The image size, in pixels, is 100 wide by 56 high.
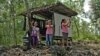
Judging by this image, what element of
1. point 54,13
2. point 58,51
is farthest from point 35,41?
point 54,13

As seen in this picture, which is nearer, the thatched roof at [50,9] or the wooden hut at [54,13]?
the thatched roof at [50,9]

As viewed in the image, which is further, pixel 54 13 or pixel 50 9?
pixel 54 13

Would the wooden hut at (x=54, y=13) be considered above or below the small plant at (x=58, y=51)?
above

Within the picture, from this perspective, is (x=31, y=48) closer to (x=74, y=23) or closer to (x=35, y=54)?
(x=35, y=54)

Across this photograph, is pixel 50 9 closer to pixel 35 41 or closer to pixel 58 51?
pixel 35 41

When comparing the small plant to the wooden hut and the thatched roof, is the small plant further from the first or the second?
the thatched roof

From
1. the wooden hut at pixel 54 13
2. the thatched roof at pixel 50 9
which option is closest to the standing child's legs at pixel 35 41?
the wooden hut at pixel 54 13

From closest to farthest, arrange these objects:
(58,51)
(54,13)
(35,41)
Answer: (58,51) → (35,41) → (54,13)

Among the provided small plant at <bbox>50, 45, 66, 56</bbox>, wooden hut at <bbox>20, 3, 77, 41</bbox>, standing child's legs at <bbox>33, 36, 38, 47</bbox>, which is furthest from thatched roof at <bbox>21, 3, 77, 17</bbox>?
small plant at <bbox>50, 45, 66, 56</bbox>

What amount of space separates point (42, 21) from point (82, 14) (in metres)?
16.3

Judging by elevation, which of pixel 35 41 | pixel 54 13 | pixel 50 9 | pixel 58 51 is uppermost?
pixel 50 9

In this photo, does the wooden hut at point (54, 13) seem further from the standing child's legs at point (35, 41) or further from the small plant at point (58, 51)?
the small plant at point (58, 51)

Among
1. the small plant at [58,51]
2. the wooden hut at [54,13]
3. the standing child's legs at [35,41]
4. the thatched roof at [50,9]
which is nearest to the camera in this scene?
the small plant at [58,51]

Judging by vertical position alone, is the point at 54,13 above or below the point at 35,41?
above
